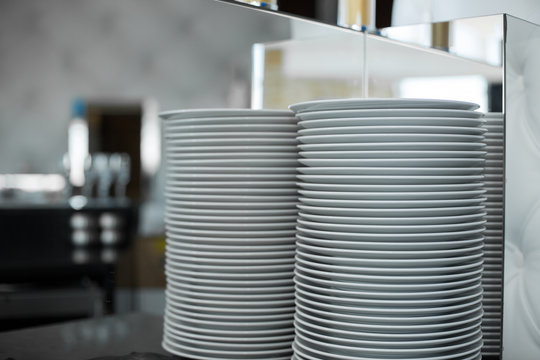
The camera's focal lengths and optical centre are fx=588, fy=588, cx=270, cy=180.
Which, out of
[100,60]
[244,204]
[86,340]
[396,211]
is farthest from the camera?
[100,60]

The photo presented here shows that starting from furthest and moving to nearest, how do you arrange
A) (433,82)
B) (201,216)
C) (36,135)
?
(36,135) → (433,82) → (201,216)

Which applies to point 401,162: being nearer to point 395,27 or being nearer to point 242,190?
point 242,190

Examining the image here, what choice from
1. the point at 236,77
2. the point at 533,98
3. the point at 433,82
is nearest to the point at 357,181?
the point at 533,98

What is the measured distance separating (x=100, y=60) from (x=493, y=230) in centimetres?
329

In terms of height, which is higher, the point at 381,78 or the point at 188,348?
the point at 381,78

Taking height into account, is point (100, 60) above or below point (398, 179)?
above

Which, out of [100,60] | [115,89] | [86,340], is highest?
[100,60]

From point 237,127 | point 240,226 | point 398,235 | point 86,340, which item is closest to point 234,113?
point 237,127

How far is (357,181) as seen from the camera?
499mm

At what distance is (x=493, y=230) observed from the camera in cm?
61

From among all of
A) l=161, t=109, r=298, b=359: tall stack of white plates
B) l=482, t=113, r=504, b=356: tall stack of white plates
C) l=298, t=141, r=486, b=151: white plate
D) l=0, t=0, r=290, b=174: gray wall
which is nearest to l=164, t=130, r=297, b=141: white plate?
l=161, t=109, r=298, b=359: tall stack of white plates

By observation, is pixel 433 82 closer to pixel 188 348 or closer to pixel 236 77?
pixel 188 348

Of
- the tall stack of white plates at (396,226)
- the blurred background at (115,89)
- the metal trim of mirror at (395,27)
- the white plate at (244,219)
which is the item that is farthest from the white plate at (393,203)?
the blurred background at (115,89)

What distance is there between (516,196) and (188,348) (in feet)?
1.21
